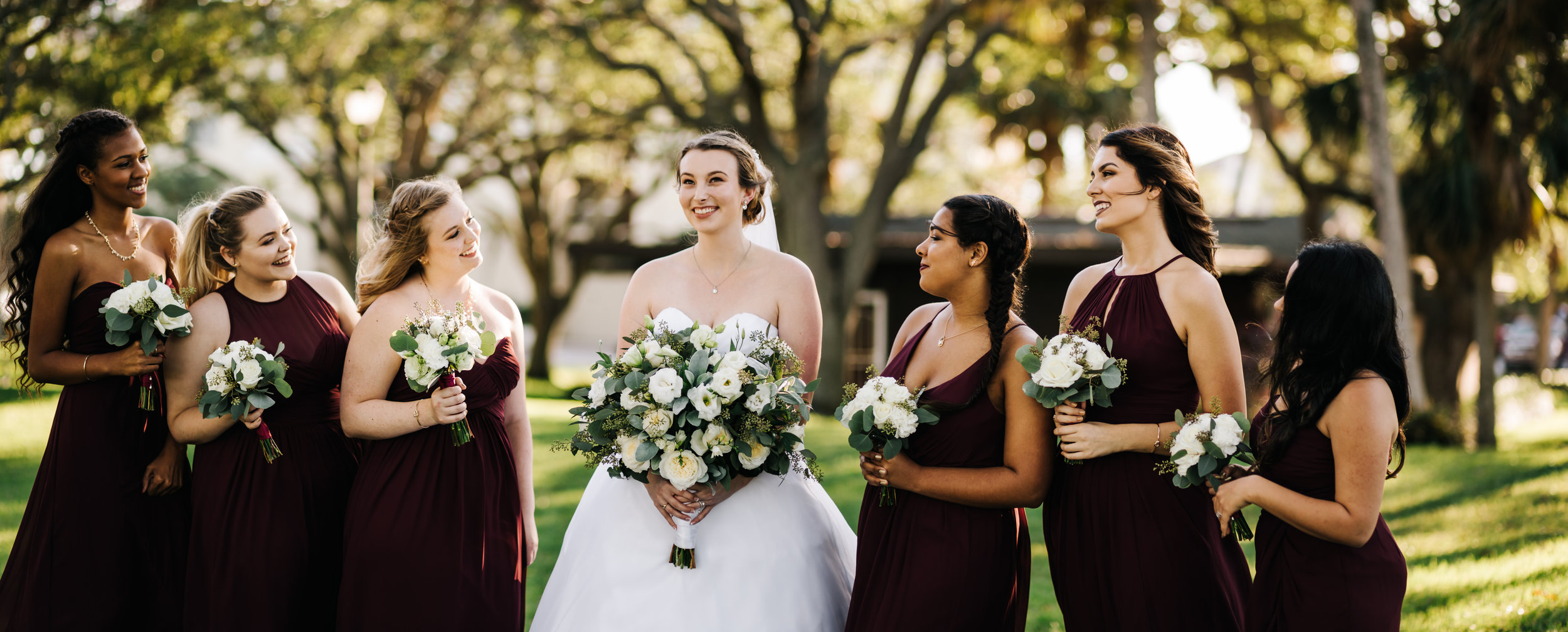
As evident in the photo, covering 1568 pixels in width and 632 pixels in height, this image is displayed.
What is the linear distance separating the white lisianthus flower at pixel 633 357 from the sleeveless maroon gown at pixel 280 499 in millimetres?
1340

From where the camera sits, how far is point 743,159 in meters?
4.70

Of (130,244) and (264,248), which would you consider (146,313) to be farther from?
(130,244)

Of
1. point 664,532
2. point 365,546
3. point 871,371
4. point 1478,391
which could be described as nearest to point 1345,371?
point 871,371

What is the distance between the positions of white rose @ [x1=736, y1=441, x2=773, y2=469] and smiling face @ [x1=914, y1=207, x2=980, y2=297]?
866 millimetres

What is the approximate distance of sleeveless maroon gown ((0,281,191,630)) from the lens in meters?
4.37

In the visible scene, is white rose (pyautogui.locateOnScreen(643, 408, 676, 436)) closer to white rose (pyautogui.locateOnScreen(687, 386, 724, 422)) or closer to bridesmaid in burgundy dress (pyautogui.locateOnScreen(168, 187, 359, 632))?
white rose (pyautogui.locateOnScreen(687, 386, 724, 422))

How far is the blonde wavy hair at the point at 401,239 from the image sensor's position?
4.27 metres

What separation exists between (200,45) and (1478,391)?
72.2 ft

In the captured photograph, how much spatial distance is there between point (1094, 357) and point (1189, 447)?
0.42 m

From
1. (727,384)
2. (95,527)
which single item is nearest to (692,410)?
(727,384)

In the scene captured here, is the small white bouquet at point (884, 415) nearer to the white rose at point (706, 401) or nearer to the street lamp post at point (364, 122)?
the white rose at point (706, 401)

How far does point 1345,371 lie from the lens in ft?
11.1

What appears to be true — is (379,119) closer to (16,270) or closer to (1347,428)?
(16,270)

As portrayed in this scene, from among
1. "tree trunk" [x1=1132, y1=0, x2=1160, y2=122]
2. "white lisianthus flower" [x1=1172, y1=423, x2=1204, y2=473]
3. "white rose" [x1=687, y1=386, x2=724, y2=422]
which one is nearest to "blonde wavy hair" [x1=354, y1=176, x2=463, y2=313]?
"white rose" [x1=687, y1=386, x2=724, y2=422]
